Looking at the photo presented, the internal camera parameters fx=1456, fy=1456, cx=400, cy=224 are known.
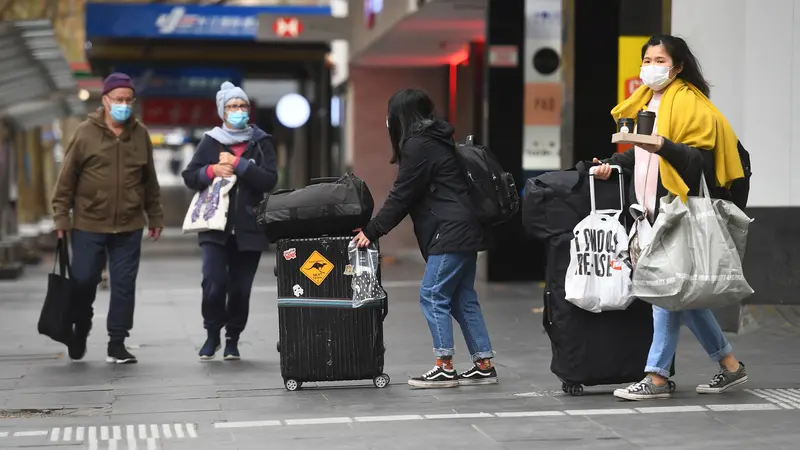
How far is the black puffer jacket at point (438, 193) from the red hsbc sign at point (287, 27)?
14404mm

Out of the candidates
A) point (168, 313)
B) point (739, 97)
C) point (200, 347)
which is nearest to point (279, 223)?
point (200, 347)

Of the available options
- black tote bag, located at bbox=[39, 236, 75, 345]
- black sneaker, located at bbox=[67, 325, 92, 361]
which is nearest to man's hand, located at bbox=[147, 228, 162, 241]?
black tote bag, located at bbox=[39, 236, 75, 345]

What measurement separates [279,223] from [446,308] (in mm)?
1076

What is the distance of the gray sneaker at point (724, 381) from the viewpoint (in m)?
7.75

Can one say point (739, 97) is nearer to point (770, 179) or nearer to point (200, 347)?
point (770, 179)

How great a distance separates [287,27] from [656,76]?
50.6ft

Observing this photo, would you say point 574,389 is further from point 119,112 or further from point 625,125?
point 119,112

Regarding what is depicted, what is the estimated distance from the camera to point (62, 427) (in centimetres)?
709

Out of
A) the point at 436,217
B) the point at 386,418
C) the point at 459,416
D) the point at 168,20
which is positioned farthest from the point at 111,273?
the point at 168,20

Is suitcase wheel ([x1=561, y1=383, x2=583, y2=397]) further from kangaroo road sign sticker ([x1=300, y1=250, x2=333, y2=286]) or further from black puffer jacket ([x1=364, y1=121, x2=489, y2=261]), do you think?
kangaroo road sign sticker ([x1=300, y1=250, x2=333, y2=286])

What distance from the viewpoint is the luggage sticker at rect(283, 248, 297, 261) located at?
27.0 feet

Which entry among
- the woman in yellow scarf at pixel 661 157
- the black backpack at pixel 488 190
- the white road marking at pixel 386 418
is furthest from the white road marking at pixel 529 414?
the black backpack at pixel 488 190

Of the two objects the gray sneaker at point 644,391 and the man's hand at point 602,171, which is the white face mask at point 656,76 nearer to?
the man's hand at point 602,171

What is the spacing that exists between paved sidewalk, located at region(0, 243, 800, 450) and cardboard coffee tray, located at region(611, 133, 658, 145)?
4.37 feet
